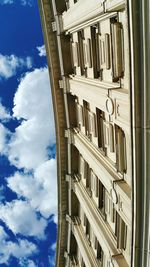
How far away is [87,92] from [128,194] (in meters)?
8.19

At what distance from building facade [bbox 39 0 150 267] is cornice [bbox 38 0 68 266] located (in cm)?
7

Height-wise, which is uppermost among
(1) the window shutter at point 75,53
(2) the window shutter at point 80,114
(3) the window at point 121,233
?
(1) the window shutter at point 75,53

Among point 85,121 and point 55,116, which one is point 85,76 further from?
point 55,116

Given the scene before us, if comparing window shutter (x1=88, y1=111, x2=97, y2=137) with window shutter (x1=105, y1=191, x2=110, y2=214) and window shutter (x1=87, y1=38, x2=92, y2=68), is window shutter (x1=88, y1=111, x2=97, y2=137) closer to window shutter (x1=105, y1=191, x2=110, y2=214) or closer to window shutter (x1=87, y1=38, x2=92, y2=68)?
window shutter (x1=87, y1=38, x2=92, y2=68)

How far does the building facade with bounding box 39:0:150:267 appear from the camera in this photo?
1309 centimetres

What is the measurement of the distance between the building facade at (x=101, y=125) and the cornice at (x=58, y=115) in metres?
0.07

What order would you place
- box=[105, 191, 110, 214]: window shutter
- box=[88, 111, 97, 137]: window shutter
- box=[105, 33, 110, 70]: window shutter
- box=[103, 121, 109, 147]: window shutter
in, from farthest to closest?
1. box=[88, 111, 97, 137]: window shutter
2. box=[105, 191, 110, 214]: window shutter
3. box=[103, 121, 109, 147]: window shutter
4. box=[105, 33, 110, 70]: window shutter

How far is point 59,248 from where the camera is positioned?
1334 inches

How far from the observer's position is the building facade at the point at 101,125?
13.1 m

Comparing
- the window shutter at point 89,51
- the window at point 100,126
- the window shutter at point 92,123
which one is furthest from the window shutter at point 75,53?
the window at point 100,126

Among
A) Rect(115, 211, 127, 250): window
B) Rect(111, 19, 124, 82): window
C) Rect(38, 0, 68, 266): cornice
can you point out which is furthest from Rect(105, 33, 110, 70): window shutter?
Rect(38, 0, 68, 266): cornice

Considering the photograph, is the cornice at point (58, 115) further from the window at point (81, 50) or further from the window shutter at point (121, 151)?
the window shutter at point (121, 151)

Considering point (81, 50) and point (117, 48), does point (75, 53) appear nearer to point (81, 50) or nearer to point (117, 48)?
point (81, 50)

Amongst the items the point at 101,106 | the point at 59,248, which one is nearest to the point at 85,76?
the point at 101,106
